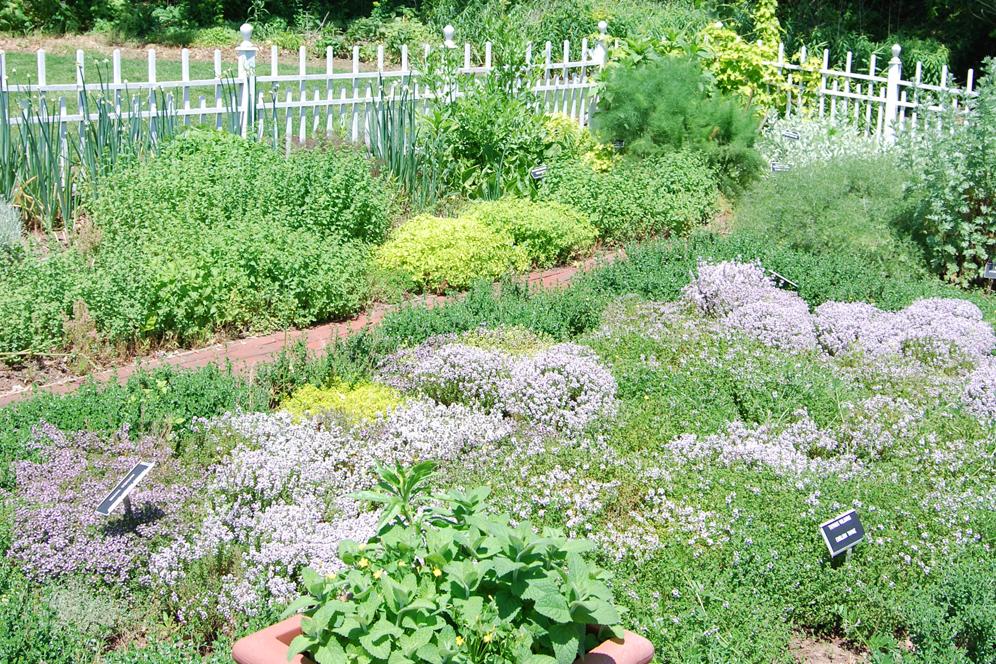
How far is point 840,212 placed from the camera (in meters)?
8.33

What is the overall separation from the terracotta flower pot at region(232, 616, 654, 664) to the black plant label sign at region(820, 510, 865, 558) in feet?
4.23

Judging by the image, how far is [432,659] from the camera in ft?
9.48

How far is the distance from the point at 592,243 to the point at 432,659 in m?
6.38

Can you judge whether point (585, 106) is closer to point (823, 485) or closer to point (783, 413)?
point (783, 413)

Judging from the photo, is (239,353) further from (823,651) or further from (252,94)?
(823,651)

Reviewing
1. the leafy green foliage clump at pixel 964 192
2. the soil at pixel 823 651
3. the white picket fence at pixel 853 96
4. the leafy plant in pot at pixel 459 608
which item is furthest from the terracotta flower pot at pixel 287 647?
the white picket fence at pixel 853 96

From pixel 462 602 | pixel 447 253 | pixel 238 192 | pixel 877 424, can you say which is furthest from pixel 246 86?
pixel 462 602

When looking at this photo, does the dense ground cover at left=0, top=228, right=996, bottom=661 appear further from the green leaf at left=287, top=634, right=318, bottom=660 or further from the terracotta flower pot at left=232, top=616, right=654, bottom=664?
the green leaf at left=287, top=634, right=318, bottom=660

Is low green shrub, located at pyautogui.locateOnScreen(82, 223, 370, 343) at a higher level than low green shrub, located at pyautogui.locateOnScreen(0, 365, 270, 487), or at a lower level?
higher

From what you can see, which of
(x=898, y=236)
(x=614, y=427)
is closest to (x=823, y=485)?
(x=614, y=427)

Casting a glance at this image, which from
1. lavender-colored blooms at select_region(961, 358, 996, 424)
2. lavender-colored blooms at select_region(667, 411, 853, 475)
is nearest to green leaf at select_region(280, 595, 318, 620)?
lavender-colored blooms at select_region(667, 411, 853, 475)

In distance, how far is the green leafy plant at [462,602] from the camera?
2953 mm

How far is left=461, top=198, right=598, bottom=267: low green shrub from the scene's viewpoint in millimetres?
8383

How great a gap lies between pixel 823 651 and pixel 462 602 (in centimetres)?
168
